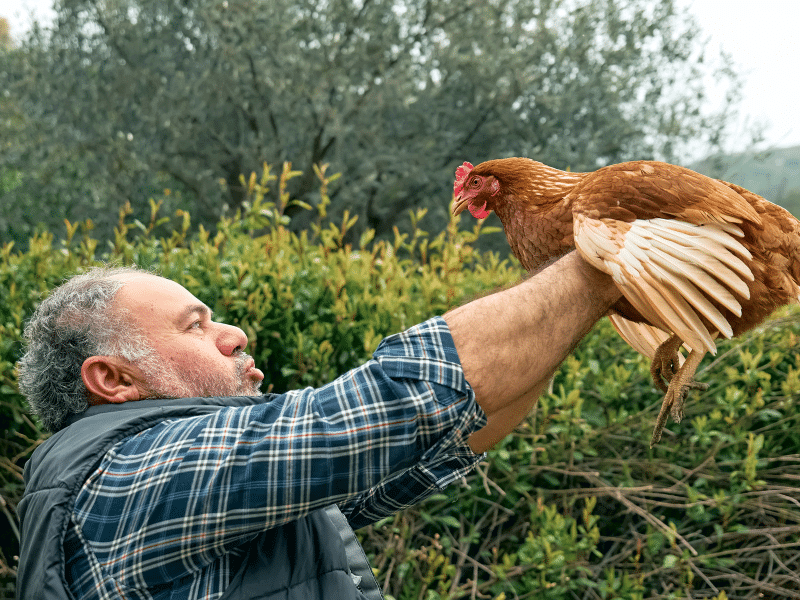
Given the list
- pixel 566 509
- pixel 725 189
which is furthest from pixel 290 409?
pixel 566 509

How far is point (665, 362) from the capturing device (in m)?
1.24

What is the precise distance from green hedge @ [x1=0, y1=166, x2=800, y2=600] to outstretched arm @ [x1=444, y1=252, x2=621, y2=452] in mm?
1465

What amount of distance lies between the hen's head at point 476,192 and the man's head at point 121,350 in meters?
0.64

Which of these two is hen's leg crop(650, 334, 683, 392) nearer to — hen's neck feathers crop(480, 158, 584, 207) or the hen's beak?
hen's neck feathers crop(480, 158, 584, 207)

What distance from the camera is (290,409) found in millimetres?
1046

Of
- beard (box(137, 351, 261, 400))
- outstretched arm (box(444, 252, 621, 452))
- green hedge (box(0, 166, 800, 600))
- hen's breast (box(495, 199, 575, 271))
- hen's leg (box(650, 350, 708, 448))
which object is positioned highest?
hen's breast (box(495, 199, 575, 271))

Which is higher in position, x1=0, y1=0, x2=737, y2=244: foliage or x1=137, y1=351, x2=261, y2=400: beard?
x1=0, y1=0, x2=737, y2=244: foliage

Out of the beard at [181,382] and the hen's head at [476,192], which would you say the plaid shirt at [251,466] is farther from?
the hen's head at [476,192]

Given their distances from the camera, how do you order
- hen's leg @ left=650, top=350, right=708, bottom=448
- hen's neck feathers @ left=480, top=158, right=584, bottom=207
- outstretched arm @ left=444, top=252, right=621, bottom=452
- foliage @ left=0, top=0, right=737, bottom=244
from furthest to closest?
1. foliage @ left=0, top=0, right=737, bottom=244
2. hen's neck feathers @ left=480, top=158, right=584, bottom=207
3. hen's leg @ left=650, top=350, right=708, bottom=448
4. outstretched arm @ left=444, top=252, right=621, bottom=452

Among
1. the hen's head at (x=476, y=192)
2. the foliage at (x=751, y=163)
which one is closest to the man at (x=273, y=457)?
the hen's head at (x=476, y=192)

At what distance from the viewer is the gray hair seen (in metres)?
1.42

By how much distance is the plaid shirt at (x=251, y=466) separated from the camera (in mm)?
977

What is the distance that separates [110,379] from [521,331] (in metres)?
0.93

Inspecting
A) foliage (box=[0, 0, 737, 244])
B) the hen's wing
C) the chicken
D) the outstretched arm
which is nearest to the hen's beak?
the chicken
